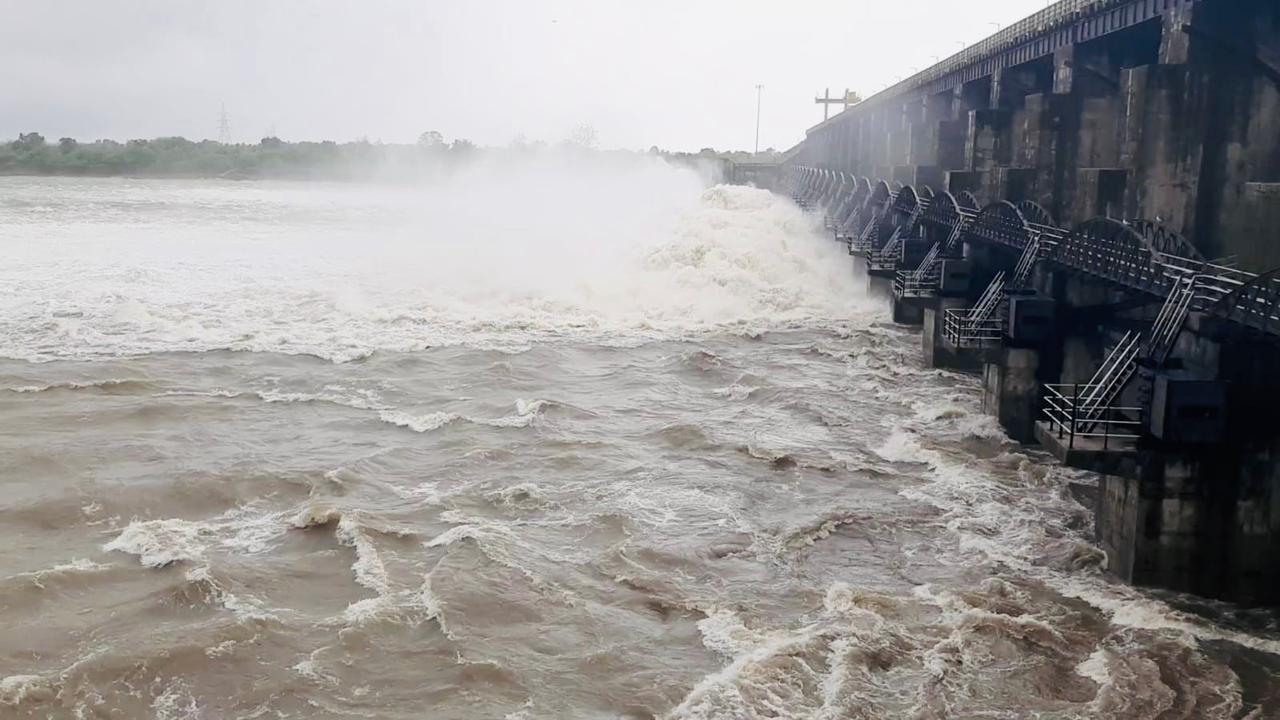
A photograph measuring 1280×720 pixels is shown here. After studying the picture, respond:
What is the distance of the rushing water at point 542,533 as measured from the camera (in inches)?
492

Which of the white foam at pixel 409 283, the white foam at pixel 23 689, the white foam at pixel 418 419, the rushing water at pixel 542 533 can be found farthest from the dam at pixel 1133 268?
the white foam at pixel 23 689

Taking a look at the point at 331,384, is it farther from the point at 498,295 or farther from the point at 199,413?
the point at 498,295

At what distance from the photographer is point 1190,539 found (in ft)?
49.5

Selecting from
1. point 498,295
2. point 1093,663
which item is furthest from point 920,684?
point 498,295

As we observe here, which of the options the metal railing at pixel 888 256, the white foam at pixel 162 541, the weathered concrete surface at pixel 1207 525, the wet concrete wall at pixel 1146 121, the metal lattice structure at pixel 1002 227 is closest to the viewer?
the weathered concrete surface at pixel 1207 525

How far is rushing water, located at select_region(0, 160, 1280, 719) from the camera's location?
12500 millimetres

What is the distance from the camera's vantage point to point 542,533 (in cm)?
1706

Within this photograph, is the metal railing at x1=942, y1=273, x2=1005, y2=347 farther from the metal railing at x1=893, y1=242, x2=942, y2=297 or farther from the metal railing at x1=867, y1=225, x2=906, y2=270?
the metal railing at x1=867, y1=225, x2=906, y2=270

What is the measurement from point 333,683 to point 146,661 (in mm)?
2123

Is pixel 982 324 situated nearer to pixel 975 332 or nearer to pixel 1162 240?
pixel 975 332

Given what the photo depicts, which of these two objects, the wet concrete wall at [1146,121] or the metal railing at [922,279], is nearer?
the wet concrete wall at [1146,121]

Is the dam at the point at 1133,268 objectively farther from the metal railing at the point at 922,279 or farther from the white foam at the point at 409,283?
the white foam at the point at 409,283

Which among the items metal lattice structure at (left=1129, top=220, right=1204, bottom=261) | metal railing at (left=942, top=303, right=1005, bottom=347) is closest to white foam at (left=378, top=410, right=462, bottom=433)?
metal railing at (left=942, top=303, right=1005, bottom=347)

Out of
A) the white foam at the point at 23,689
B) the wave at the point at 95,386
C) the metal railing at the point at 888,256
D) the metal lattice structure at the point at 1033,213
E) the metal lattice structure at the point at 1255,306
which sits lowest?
the white foam at the point at 23,689
